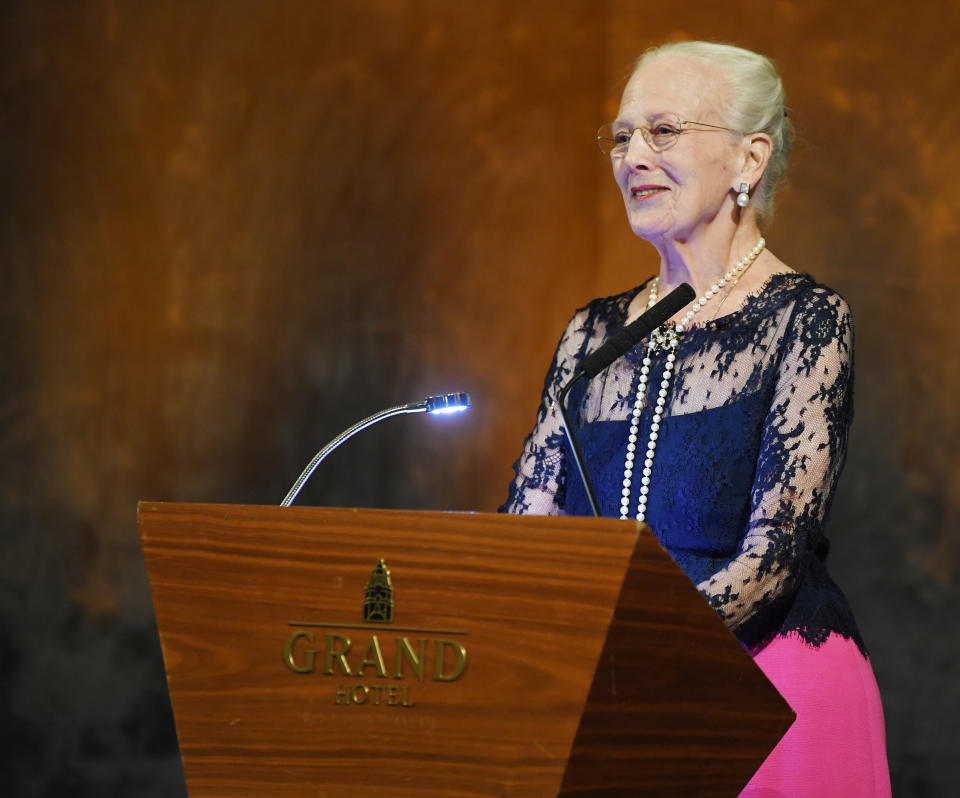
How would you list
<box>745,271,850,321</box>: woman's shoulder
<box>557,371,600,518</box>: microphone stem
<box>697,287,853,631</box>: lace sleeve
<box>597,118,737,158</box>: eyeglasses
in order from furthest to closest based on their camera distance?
<box>597,118,737,158</box>: eyeglasses, <box>745,271,850,321</box>: woman's shoulder, <box>697,287,853,631</box>: lace sleeve, <box>557,371,600,518</box>: microphone stem

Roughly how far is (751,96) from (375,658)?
135cm

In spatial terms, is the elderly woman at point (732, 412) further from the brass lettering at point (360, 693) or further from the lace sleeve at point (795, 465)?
the brass lettering at point (360, 693)

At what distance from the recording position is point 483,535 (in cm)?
111

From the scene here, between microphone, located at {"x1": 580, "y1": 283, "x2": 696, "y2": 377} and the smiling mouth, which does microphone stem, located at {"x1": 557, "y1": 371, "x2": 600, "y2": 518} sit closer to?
microphone, located at {"x1": 580, "y1": 283, "x2": 696, "y2": 377}

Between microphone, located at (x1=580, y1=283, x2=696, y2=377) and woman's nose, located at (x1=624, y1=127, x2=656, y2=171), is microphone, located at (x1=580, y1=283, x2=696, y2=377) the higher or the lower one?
the lower one

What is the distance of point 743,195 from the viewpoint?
2.06 metres

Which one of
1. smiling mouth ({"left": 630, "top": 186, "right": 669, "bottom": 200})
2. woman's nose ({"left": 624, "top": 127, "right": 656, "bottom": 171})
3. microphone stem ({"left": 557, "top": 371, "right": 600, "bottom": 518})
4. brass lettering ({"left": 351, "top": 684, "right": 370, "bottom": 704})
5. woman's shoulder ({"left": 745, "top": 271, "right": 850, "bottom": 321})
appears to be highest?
A: woman's nose ({"left": 624, "top": 127, "right": 656, "bottom": 171})

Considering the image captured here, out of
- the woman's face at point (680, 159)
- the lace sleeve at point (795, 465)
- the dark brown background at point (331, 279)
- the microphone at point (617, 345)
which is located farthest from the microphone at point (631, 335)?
the dark brown background at point (331, 279)

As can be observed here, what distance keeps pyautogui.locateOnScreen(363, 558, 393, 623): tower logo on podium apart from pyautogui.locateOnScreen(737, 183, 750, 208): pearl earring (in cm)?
119

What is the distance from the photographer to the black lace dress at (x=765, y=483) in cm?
171

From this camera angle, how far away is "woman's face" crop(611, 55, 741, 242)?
2.04m

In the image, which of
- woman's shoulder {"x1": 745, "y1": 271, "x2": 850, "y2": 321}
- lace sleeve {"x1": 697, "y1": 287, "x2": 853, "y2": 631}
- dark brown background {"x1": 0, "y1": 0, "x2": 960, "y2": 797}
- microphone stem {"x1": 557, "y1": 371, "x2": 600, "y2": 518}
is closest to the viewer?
microphone stem {"x1": 557, "y1": 371, "x2": 600, "y2": 518}

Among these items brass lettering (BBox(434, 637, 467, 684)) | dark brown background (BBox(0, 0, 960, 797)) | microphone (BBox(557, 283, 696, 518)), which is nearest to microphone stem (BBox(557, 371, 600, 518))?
microphone (BBox(557, 283, 696, 518))

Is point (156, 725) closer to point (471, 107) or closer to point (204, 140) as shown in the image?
point (204, 140)
